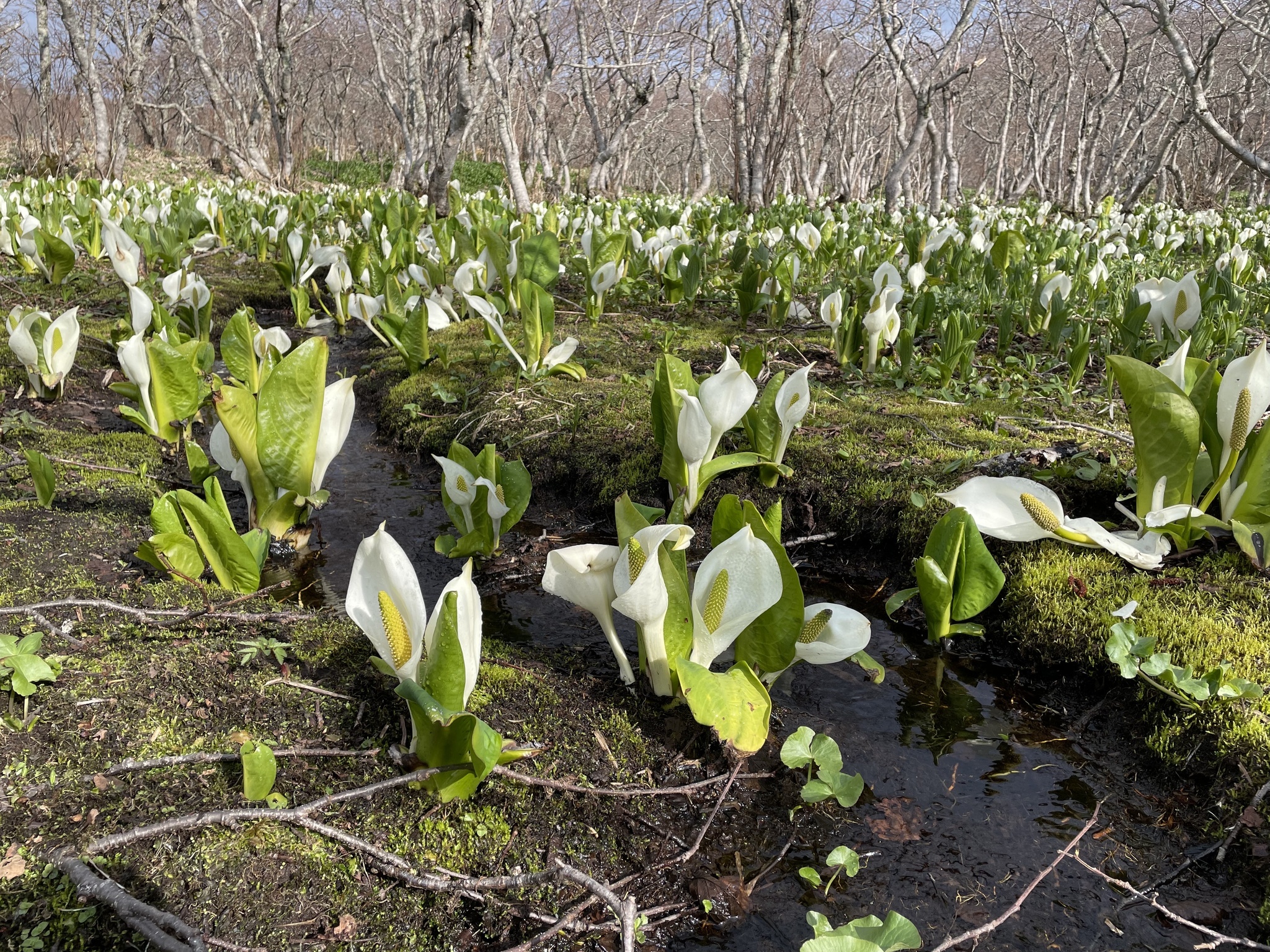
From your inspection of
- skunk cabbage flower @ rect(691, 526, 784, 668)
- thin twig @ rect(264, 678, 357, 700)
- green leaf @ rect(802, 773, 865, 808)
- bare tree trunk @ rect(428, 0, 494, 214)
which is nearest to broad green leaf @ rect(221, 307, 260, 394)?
thin twig @ rect(264, 678, 357, 700)

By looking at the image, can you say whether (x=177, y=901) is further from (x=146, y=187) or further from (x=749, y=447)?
Result: (x=146, y=187)

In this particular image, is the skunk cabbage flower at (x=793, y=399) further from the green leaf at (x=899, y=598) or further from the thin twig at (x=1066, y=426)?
the thin twig at (x=1066, y=426)

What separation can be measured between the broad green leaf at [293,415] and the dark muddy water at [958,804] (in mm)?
347

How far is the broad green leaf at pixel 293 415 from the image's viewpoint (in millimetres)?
2029

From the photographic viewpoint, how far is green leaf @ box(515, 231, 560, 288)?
4.20m

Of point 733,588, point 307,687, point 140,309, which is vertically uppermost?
point 140,309

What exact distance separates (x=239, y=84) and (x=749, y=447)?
1442 inches

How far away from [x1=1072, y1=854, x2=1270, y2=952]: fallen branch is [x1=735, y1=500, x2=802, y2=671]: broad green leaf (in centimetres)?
57

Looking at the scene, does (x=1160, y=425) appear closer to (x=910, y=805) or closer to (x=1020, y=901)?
(x=910, y=805)

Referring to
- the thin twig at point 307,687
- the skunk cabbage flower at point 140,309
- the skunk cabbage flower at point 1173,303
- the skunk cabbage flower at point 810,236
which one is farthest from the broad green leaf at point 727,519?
the skunk cabbage flower at point 810,236

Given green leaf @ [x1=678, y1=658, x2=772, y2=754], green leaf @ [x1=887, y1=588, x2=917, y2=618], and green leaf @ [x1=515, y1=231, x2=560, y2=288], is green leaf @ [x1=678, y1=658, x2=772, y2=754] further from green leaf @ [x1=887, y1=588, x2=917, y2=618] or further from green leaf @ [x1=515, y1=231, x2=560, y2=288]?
green leaf @ [x1=515, y1=231, x2=560, y2=288]

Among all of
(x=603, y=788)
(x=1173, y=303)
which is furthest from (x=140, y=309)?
(x=1173, y=303)

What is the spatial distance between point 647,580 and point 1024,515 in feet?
3.22

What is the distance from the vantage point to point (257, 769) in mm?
1258
